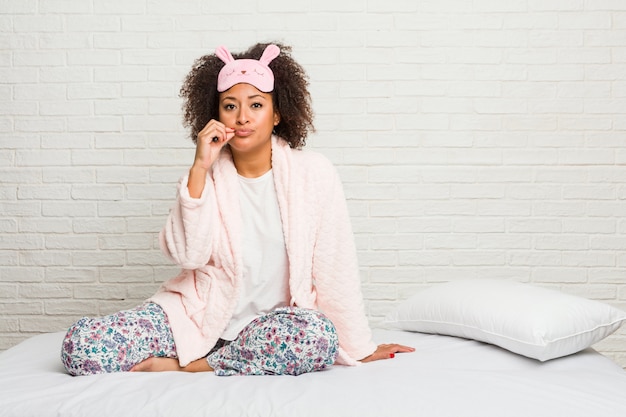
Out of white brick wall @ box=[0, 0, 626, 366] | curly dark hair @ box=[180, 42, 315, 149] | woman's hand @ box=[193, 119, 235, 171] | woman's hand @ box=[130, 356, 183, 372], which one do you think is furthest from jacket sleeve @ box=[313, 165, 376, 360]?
white brick wall @ box=[0, 0, 626, 366]

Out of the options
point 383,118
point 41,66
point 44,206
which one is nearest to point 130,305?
point 44,206

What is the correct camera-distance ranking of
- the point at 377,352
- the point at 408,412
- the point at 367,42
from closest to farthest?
the point at 408,412
the point at 377,352
the point at 367,42

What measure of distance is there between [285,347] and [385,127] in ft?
5.06

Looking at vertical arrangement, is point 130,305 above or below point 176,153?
below

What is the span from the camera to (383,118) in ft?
11.8

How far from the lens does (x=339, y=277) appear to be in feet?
8.59

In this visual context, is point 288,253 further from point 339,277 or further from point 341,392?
point 341,392

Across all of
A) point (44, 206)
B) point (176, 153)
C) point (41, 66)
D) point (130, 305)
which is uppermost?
point (41, 66)

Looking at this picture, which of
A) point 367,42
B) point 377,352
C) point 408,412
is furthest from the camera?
point 367,42

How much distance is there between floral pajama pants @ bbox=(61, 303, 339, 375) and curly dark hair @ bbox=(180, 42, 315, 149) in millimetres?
679

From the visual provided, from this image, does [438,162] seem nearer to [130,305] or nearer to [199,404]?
[130,305]

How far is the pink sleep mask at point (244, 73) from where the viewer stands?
8.65 feet

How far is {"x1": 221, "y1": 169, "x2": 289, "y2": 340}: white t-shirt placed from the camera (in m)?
2.59

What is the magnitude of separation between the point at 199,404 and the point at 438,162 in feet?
6.32
